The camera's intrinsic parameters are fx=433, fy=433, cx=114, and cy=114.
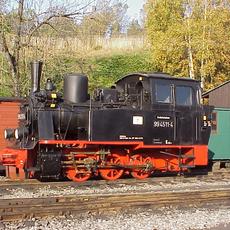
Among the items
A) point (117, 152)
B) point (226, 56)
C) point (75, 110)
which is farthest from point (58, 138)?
point (226, 56)

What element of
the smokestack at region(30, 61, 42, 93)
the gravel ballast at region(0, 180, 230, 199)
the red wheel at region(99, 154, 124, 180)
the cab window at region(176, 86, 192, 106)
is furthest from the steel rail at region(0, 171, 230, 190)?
the smokestack at region(30, 61, 42, 93)

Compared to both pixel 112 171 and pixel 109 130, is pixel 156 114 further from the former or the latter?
pixel 112 171

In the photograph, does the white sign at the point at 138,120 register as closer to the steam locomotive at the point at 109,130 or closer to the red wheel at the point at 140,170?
the steam locomotive at the point at 109,130

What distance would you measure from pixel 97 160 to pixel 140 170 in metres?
1.48

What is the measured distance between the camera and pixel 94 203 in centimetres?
764

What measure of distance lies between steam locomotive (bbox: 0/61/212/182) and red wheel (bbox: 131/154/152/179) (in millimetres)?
29

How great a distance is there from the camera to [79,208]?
7355 millimetres

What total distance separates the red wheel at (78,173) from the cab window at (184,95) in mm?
3245

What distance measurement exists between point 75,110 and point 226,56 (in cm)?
1655

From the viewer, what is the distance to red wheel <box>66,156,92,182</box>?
446 inches

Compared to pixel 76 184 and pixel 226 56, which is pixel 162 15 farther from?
pixel 76 184

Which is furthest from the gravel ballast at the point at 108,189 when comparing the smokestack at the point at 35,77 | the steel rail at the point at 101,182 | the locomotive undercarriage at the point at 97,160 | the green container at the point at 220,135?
the green container at the point at 220,135

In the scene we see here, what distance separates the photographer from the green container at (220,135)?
49.8ft

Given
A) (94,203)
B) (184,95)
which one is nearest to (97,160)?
(184,95)
